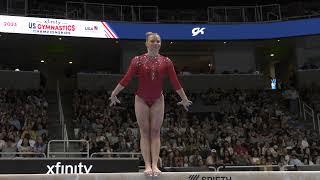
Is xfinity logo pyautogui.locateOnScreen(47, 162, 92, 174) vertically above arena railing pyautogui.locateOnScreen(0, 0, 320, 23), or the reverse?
arena railing pyautogui.locateOnScreen(0, 0, 320, 23)

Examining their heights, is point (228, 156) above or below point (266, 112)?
below

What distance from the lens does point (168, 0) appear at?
24.4m

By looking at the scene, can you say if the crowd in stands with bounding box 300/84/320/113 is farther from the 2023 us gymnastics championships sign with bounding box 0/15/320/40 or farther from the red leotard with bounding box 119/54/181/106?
the red leotard with bounding box 119/54/181/106

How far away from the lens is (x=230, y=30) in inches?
843

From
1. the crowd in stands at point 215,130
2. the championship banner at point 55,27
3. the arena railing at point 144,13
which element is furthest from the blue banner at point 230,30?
the crowd in stands at point 215,130

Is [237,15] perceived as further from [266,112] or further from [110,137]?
[110,137]

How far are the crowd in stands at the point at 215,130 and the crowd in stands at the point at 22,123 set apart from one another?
1.39 m

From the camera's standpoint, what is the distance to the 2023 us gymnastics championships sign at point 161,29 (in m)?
19.5

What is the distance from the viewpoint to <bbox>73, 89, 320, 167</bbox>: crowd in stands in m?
16.3

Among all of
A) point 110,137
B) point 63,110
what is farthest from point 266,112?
point 63,110

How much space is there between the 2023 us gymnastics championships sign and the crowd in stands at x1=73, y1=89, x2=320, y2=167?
2.48 metres

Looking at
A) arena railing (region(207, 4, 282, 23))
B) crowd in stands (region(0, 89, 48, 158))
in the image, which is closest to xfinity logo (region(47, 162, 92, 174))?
crowd in stands (region(0, 89, 48, 158))

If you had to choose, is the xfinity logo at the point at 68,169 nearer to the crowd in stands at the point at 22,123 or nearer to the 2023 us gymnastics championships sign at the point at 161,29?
the crowd in stands at the point at 22,123

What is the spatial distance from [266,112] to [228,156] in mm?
4644
